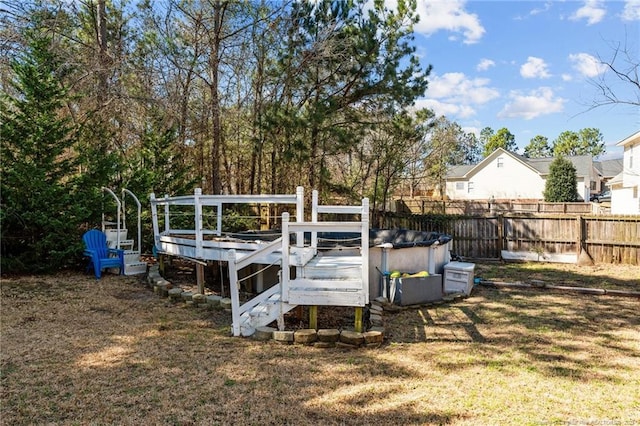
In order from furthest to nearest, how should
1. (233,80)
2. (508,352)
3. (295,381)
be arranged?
(233,80) < (508,352) < (295,381)

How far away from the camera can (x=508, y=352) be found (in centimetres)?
401

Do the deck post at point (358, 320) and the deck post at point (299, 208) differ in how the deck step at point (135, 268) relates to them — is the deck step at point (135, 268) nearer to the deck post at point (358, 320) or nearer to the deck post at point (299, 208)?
the deck post at point (299, 208)

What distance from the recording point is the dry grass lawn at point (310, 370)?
8.91 ft

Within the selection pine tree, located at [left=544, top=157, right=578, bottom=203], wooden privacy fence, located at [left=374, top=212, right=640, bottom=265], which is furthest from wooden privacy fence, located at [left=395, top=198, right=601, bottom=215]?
wooden privacy fence, located at [left=374, top=212, right=640, bottom=265]

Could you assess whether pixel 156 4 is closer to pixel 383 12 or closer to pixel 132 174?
pixel 132 174

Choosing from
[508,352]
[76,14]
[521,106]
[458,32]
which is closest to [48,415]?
[508,352]

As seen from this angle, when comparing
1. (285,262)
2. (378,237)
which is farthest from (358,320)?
(378,237)

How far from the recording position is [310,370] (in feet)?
11.4

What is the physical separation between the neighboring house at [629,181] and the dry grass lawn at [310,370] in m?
14.6

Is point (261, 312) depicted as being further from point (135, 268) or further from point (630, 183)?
point (630, 183)

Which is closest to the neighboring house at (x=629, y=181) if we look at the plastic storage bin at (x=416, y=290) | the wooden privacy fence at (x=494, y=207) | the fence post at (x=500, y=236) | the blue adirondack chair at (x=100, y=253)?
the wooden privacy fence at (x=494, y=207)

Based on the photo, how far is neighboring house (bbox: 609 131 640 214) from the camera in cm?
1656

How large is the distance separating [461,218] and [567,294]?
4750 mm

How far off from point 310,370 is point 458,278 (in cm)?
423
